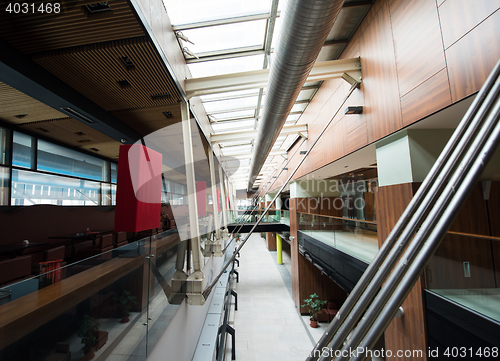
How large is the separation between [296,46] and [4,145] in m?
5.68

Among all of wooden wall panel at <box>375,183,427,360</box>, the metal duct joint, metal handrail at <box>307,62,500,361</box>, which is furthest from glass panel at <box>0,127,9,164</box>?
wooden wall panel at <box>375,183,427,360</box>

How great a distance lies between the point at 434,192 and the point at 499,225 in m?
2.65

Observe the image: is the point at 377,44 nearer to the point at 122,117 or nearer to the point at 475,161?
the point at 475,161

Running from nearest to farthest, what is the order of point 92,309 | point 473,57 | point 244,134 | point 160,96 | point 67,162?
point 92,309, point 473,57, point 160,96, point 67,162, point 244,134

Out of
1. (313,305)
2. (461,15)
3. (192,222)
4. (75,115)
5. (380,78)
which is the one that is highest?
(380,78)

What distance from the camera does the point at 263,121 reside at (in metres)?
3.88

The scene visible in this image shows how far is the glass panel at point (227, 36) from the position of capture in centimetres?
321

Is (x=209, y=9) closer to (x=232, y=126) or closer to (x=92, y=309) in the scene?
(x=92, y=309)

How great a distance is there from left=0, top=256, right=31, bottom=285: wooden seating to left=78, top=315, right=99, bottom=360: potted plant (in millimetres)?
2662

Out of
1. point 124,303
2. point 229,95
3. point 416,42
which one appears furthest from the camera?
point 229,95

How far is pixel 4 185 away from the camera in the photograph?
176 inches

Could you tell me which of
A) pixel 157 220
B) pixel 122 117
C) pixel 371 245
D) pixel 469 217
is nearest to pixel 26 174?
pixel 122 117

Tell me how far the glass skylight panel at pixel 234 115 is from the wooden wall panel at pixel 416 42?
384 centimetres

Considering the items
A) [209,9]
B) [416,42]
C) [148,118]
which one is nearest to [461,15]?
[416,42]
